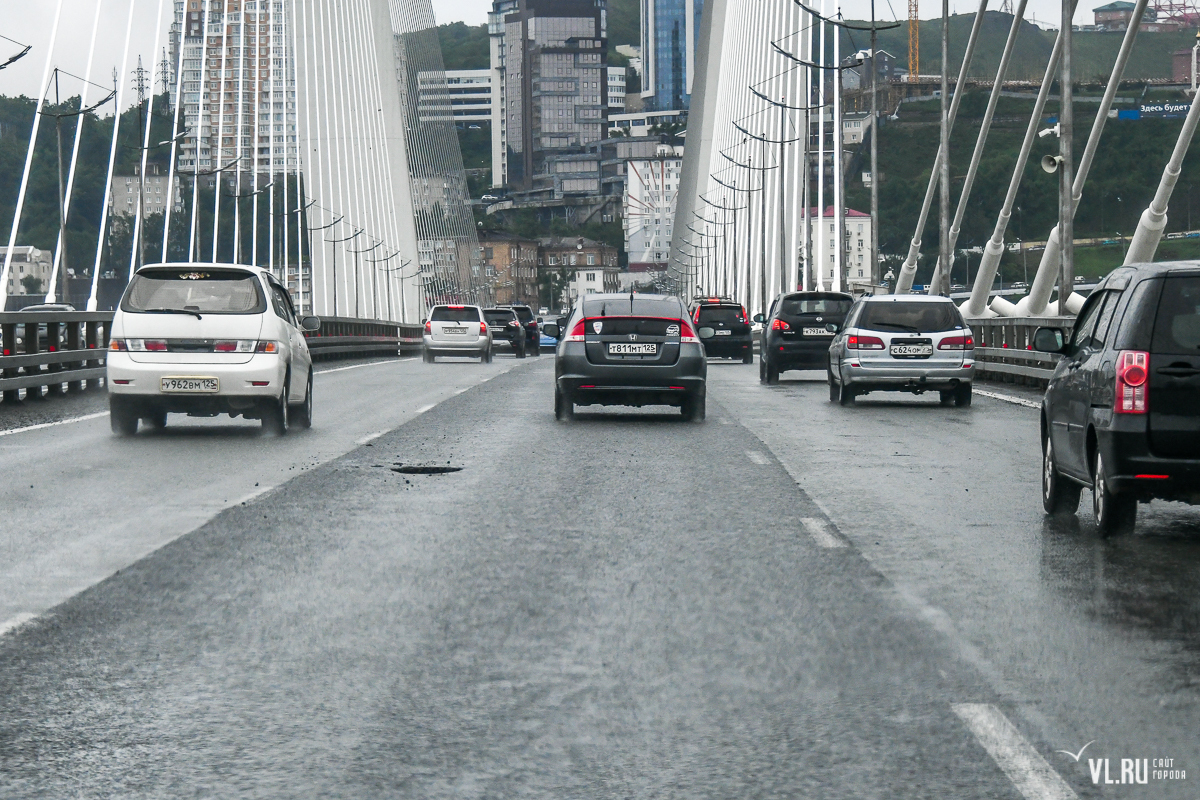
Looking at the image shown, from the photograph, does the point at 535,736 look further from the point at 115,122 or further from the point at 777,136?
the point at 777,136

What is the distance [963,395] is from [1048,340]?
13439 millimetres

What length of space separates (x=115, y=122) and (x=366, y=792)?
39563 mm

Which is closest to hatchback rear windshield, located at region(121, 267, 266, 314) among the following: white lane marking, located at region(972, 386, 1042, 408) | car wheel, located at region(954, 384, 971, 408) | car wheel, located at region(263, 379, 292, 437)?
car wheel, located at region(263, 379, 292, 437)

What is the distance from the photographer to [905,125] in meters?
176

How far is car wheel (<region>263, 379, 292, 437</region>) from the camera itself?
17.7 meters

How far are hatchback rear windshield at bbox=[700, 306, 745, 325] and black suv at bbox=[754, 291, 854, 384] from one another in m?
17.3

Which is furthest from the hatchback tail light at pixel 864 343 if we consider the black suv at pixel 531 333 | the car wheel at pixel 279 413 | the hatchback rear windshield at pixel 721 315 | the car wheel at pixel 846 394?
the black suv at pixel 531 333

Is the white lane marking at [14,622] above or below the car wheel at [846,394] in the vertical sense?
above

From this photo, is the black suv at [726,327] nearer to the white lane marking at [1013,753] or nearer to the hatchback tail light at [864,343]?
the hatchback tail light at [864,343]

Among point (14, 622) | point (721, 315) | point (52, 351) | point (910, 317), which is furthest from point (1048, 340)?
point (721, 315)

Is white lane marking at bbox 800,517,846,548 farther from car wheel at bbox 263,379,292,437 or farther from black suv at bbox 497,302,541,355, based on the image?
black suv at bbox 497,302,541,355

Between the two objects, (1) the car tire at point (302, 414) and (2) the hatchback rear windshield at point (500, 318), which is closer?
(1) the car tire at point (302, 414)

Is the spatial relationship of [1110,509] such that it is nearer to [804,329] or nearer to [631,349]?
[631,349]

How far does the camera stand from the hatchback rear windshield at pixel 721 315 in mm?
49531
